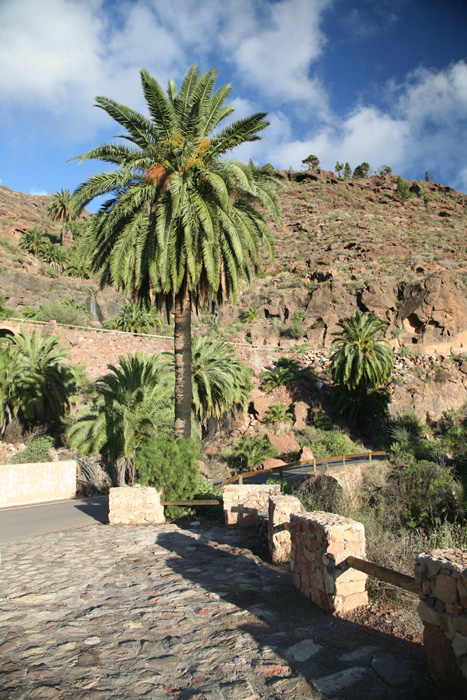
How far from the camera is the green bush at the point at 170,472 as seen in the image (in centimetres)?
1048

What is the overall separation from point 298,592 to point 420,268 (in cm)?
4355

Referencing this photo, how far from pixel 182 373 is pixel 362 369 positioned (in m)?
18.2

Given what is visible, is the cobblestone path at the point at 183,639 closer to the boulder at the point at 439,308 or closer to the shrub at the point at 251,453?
the shrub at the point at 251,453

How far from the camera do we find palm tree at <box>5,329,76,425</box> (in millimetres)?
25703

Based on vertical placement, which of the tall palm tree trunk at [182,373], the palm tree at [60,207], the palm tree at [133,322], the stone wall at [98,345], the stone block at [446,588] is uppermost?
the palm tree at [60,207]

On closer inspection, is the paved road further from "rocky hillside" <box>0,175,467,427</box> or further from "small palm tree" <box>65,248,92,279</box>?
"small palm tree" <box>65,248,92,279</box>

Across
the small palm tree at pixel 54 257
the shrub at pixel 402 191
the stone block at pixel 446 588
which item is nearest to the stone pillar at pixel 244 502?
the stone block at pixel 446 588

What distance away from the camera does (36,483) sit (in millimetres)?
16531

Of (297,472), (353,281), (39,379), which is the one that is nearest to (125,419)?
(297,472)

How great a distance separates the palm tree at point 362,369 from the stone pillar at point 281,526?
73.2 ft

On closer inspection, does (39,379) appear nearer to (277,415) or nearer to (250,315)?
(277,415)

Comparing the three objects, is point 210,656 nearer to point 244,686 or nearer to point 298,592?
point 244,686

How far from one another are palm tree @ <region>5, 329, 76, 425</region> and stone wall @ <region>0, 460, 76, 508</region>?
32.0 feet

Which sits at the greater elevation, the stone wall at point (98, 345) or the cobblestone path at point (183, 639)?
the stone wall at point (98, 345)
